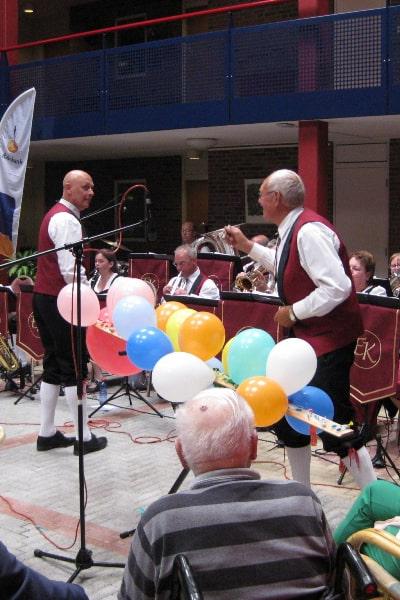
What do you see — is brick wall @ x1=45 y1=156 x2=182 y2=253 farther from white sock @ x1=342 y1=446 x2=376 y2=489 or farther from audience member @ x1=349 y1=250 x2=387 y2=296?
white sock @ x1=342 y1=446 x2=376 y2=489

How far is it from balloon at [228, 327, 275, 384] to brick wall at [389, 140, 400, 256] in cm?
990

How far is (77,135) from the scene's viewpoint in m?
12.8

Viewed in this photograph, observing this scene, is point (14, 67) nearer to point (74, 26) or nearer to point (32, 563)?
point (74, 26)

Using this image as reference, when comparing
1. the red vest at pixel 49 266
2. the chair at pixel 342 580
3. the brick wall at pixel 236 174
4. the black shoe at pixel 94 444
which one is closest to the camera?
the chair at pixel 342 580

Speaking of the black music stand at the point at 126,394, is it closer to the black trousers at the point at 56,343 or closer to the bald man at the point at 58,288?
the bald man at the point at 58,288

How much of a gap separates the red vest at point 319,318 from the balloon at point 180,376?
0.71 meters

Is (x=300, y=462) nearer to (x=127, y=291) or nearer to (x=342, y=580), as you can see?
(x=127, y=291)

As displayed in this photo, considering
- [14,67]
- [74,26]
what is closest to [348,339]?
[14,67]

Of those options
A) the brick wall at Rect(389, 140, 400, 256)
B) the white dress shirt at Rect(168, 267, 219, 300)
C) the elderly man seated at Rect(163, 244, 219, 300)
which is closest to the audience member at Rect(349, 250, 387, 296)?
the white dress shirt at Rect(168, 267, 219, 300)

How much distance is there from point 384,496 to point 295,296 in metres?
1.92

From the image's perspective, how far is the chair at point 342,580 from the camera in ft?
6.59

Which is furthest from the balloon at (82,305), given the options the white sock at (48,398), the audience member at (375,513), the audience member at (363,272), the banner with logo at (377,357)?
the audience member at (375,513)

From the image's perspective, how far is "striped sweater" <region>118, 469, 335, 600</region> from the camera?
2135 millimetres

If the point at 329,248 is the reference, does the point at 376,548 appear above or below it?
below
